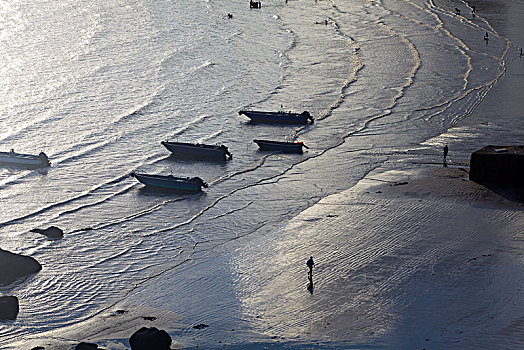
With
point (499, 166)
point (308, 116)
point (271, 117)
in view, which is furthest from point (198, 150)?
point (499, 166)

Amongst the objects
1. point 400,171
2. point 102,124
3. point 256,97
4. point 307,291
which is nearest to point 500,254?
point 307,291

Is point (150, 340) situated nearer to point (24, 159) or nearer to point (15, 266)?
point (15, 266)

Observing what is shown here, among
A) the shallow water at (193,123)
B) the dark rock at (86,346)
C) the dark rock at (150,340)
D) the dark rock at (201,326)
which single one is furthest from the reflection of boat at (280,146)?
the dark rock at (86,346)

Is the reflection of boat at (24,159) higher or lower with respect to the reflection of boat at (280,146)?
lower

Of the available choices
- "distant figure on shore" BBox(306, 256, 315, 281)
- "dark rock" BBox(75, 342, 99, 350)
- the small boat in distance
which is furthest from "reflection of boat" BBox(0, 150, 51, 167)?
"dark rock" BBox(75, 342, 99, 350)

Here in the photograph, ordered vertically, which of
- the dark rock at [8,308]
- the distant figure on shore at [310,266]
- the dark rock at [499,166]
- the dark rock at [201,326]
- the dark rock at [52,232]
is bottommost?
the dark rock at [52,232]

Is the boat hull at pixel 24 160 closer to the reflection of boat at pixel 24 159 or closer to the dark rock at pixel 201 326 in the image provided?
the reflection of boat at pixel 24 159

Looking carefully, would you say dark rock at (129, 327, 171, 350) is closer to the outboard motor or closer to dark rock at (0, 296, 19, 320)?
dark rock at (0, 296, 19, 320)
